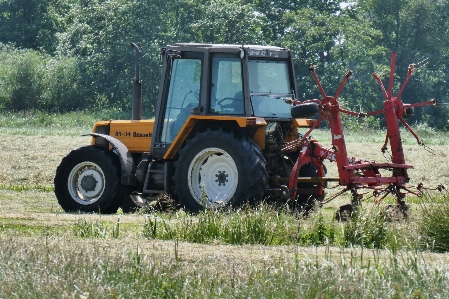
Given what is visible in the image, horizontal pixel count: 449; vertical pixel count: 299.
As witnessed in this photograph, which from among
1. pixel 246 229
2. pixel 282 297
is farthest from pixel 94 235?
pixel 282 297

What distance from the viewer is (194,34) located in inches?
1988

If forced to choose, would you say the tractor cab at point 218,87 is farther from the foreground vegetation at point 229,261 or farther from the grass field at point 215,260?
the foreground vegetation at point 229,261

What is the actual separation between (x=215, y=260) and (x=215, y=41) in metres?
42.6

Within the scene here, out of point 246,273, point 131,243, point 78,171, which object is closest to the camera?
point 246,273

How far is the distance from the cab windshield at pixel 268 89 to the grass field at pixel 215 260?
8.40 ft

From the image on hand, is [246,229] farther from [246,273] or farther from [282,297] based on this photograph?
[282,297]

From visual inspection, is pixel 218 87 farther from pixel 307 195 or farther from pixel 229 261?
pixel 229 261

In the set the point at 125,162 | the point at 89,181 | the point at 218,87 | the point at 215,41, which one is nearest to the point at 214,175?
the point at 218,87

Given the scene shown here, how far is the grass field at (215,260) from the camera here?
685cm

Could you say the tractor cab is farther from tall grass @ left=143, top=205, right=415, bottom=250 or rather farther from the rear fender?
tall grass @ left=143, top=205, right=415, bottom=250

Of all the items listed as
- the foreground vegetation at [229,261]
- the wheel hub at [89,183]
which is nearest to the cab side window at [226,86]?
the wheel hub at [89,183]

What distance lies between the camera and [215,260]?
7.84 meters

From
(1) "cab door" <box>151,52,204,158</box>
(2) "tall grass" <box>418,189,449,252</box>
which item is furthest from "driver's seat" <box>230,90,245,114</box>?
(2) "tall grass" <box>418,189,449,252</box>

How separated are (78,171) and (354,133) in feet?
95.0
